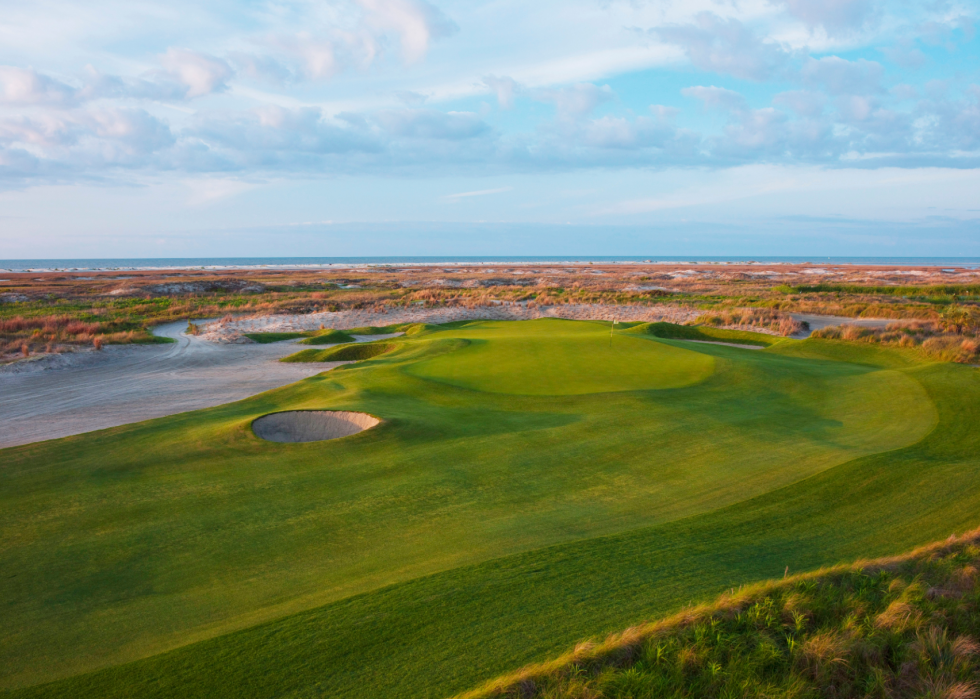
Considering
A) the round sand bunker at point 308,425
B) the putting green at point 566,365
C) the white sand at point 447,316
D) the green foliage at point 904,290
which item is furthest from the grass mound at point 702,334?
the green foliage at point 904,290

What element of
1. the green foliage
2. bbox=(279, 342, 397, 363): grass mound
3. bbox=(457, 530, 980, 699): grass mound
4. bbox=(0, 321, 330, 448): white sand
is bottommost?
bbox=(0, 321, 330, 448): white sand

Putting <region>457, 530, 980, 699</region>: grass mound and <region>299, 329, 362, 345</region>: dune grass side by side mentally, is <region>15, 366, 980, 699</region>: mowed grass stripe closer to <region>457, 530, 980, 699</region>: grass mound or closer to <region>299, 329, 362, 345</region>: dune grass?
<region>457, 530, 980, 699</region>: grass mound

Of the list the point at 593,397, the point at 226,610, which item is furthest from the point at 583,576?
the point at 593,397

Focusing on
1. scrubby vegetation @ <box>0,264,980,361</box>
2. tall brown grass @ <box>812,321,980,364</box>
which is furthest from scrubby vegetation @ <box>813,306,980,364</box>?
scrubby vegetation @ <box>0,264,980,361</box>

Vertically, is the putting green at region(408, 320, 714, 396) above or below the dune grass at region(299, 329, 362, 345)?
above

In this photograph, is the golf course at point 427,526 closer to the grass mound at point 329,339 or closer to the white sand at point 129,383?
the white sand at point 129,383

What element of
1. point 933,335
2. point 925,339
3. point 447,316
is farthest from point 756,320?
point 447,316

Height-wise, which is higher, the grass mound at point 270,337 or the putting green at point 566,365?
the putting green at point 566,365
